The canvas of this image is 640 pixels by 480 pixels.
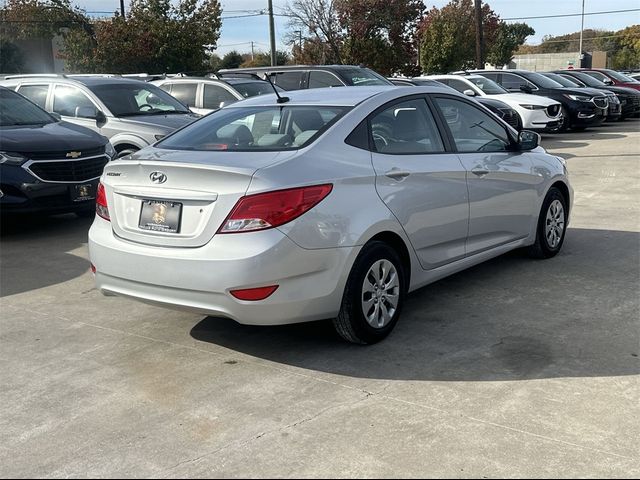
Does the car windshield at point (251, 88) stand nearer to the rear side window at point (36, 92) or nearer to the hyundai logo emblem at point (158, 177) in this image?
the rear side window at point (36, 92)

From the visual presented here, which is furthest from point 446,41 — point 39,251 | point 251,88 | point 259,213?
point 259,213

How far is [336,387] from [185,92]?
10.1m

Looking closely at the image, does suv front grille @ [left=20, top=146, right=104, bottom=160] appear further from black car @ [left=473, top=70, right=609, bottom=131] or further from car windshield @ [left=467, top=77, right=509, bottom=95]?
black car @ [left=473, top=70, right=609, bottom=131]

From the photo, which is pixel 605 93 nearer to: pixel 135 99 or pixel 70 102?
pixel 135 99

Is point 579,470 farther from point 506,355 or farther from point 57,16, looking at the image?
point 57,16

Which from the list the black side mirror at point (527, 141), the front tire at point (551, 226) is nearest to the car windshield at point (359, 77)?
the front tire at point (551, 226)

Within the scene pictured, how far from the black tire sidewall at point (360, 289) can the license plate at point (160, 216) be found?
109cm

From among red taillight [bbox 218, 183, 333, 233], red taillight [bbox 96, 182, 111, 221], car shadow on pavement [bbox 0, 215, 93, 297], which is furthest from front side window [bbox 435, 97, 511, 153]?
car shadow on pavement [bbox 0, 215, 93, 297]

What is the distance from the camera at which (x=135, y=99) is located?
10.8 m

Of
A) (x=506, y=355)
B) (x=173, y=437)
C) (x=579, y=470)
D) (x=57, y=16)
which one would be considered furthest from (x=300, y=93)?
(x=57, y=16)

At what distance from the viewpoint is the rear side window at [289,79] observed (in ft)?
49.5

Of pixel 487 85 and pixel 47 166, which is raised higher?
pixel 487 85

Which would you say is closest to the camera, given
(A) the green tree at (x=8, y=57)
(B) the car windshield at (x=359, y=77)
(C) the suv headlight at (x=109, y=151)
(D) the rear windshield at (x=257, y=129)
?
(D) the rear windshield at (x=257, y=129)

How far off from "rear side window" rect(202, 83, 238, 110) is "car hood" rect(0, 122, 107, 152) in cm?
413
